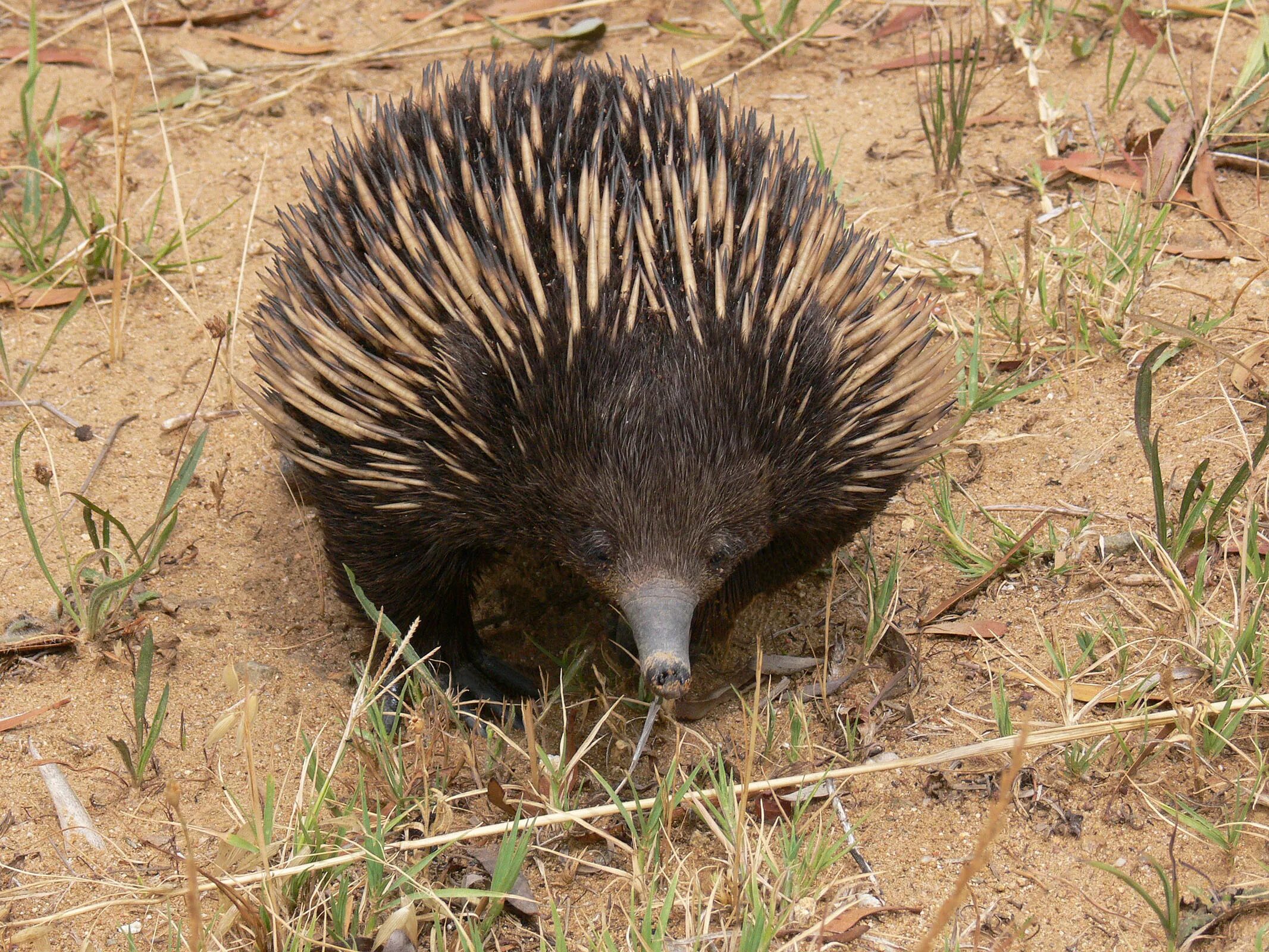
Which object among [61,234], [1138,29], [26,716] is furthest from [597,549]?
[1138,29]

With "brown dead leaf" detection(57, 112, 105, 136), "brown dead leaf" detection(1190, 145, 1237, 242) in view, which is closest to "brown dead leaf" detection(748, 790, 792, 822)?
"brown dead leaf" detection(1190, 145, 1237, 242)

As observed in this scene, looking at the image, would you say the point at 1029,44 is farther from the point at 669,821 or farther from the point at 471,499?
the point at 669,821

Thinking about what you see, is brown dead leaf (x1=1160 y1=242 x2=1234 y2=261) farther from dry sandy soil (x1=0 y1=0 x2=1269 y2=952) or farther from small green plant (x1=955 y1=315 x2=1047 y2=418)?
small green plant (x1=955 y1=315 x2=1047 y2=418)

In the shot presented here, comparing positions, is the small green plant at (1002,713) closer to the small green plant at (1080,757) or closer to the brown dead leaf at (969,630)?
the small green plant at (1080,757)

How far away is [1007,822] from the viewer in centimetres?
259

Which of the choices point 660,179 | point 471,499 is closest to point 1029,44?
point 660,179

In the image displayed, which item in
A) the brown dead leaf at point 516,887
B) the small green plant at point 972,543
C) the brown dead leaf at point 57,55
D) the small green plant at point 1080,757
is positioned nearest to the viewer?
the brown dead leaf at point 516,887

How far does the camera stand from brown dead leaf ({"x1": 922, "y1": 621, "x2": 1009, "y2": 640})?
308 cm

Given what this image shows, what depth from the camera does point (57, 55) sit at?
17.7ft

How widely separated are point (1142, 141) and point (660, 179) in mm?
2318

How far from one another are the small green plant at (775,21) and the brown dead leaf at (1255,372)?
189 centimetres

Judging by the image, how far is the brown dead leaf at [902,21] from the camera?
5.28 metres

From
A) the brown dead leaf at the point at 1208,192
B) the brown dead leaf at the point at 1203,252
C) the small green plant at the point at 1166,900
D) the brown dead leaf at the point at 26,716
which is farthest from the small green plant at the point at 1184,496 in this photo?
the brown dead leaf at the point at 26,716

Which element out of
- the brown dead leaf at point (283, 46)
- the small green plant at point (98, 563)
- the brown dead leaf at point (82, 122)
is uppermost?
the brown dead leaf at point (283, 46)
